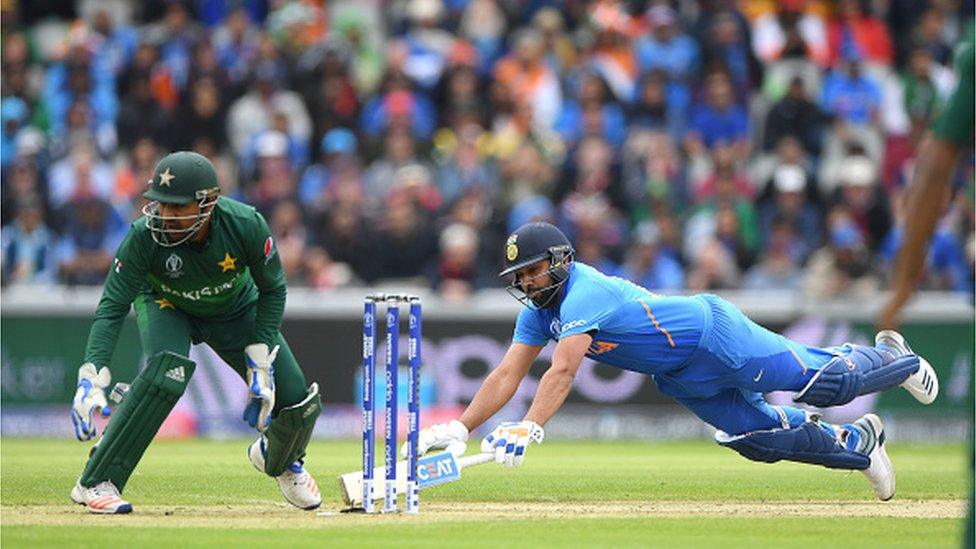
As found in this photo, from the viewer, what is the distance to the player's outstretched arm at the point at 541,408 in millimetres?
8914

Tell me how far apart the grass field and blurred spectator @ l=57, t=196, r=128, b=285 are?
3536 millimetres

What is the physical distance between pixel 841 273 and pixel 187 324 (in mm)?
8928

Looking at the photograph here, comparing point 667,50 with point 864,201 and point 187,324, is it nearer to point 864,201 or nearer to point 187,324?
point 864,201

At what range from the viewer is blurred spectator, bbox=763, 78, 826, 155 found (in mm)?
19531

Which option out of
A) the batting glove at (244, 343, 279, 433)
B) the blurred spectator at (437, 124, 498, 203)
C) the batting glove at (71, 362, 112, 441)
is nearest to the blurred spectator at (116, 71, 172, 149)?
Answer: the blurred spectator at (437, 124, 498, 203)

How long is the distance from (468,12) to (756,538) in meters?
13.0

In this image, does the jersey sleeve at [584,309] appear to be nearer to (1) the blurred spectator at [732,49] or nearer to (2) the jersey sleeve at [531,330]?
(2) the jersey sleeve at [531,330]

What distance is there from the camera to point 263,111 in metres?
19.9

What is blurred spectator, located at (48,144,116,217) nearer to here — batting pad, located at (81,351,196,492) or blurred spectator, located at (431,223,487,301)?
blurred spectator, located at (431,223,487,301)

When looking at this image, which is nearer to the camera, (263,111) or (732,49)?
(263,111)

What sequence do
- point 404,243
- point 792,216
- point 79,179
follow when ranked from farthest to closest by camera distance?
point 79,179 → point 792,216 → point 404,243

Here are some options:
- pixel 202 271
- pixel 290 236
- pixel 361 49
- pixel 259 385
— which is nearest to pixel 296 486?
pixel 259 385

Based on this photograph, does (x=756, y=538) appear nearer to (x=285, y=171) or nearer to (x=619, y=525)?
(x=619, y=525)

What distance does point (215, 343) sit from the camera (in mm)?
10438
